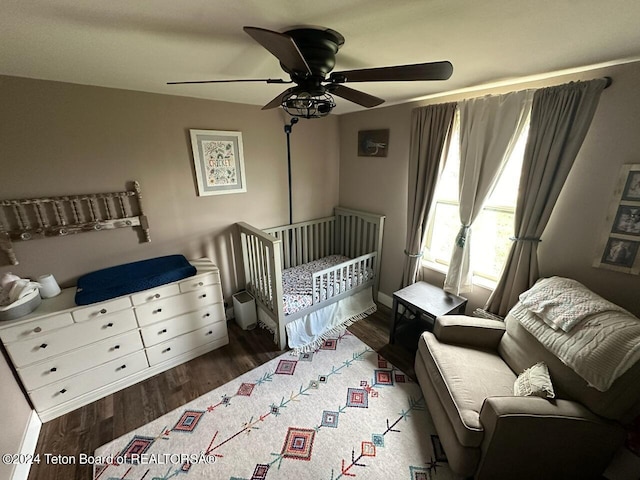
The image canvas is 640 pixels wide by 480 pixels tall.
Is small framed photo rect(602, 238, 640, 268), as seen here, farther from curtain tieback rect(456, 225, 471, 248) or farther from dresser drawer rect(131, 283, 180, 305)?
dresser drawer rect(131, 283, 180, 305)

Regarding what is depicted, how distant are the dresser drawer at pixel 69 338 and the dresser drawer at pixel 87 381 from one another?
238mm

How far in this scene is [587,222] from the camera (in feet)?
5.50

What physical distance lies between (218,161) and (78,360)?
1913 mm

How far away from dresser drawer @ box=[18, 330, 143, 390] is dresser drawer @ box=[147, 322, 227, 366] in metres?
0.14

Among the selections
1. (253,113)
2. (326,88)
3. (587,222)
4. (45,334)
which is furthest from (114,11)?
(587,222)

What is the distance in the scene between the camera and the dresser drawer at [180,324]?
6.94 ft

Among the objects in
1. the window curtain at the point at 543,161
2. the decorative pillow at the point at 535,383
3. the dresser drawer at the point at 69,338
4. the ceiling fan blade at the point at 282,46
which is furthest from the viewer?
the dresser drawer at the point at 69,338

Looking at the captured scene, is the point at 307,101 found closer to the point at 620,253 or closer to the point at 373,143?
the point at 373,143

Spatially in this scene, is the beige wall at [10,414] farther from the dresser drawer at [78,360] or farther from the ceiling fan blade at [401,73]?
the ceiling fan blade at [401,73]

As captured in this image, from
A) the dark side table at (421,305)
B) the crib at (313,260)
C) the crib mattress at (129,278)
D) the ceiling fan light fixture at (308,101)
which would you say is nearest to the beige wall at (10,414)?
the crib mattress at (129,278)

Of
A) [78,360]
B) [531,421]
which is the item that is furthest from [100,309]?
[531,421]

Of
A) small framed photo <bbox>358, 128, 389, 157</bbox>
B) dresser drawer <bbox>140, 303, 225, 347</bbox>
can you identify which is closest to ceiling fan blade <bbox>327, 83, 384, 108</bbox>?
small framed photo <bbox>358, 128, 389, 157</bbox>

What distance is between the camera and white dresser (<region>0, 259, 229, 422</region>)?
1.71 metres

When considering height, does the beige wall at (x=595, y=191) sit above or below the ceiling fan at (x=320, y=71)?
below
